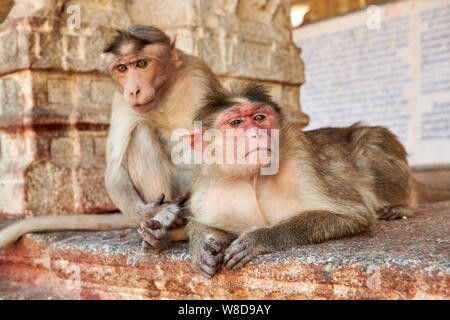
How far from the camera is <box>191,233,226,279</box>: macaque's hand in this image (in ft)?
6.89

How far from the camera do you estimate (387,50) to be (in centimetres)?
582

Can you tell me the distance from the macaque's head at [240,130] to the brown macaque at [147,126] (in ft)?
1.87

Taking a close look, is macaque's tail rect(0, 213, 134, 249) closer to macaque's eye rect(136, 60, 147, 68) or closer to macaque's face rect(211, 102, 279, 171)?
macaque's eye rect(136, 60, 147, 68)

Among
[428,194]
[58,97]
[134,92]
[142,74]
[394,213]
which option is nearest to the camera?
[134,92]

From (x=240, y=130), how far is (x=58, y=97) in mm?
1927

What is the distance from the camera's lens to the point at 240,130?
2.11 metres

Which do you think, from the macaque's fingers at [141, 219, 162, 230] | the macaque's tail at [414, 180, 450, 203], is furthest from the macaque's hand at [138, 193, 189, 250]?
the macaque's tail at [414, 180, 450, 203]

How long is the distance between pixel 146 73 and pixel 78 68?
0.93 m

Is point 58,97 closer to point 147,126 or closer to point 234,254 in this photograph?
point 147,126

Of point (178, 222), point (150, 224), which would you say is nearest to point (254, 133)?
point (150, 224)

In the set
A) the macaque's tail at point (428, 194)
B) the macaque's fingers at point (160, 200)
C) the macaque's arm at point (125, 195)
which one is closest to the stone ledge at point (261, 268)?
the macaque's arm at point (125, 195)

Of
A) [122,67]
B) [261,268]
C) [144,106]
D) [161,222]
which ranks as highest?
[122,67]

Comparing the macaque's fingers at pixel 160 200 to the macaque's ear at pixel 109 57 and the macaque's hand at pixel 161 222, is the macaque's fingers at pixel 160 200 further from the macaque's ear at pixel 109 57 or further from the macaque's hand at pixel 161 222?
the macaque's ear at pixel 109 57

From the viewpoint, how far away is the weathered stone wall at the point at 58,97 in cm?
337
